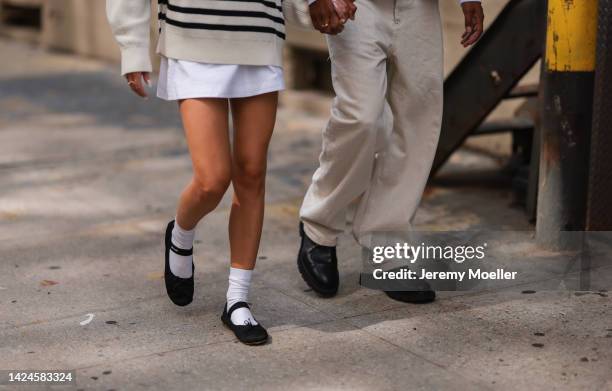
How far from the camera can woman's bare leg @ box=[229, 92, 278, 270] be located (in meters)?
3.89

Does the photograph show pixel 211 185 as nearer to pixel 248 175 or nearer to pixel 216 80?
pixel 248 175

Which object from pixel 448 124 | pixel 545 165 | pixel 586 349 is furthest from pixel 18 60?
pixel 586 349

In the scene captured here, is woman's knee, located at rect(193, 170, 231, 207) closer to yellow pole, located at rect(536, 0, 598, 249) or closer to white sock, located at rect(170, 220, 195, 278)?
white sock, located at rect(170, 220, 195, 278)

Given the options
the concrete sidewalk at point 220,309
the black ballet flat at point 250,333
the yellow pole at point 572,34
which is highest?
the yellow pole at point 572,34

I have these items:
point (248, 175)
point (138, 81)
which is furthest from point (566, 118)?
point (138, 81)

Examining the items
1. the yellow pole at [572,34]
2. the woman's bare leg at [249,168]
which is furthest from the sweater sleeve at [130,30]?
Answer: the yellow pole at [572,34]

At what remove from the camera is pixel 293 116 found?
29.7 ft

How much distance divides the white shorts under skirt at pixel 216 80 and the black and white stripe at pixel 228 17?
0.13m

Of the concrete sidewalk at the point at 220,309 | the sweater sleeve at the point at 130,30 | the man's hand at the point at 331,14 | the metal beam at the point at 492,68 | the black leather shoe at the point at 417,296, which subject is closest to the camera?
the concrete sidewalk at the point at 220,309

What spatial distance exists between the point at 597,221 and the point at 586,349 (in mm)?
1172

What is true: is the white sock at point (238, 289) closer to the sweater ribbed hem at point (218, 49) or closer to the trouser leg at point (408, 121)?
the trouser leg at point (408, 121)

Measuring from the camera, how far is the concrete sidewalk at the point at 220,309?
145 inches

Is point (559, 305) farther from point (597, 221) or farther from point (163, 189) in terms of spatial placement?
point (163, 189)

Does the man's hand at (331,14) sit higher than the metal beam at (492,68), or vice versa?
the man's hand at (331,14)
